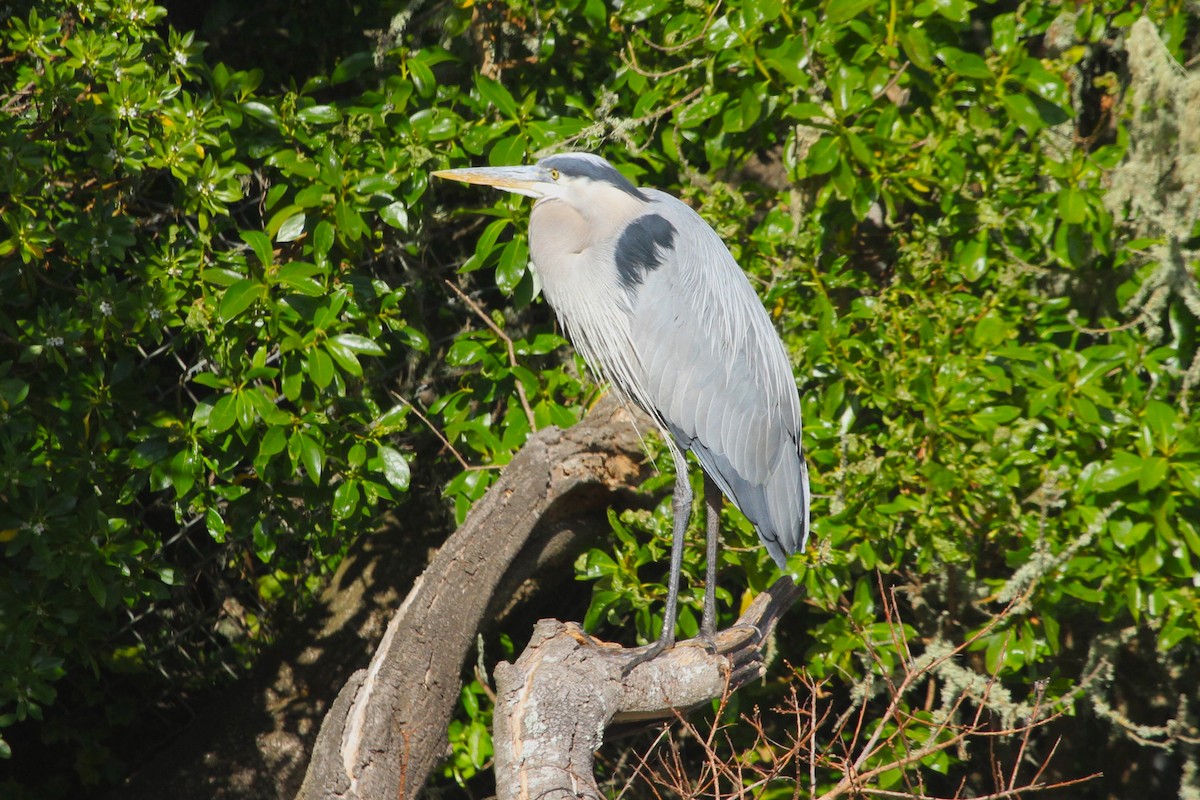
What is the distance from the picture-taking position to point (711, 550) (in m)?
2.75

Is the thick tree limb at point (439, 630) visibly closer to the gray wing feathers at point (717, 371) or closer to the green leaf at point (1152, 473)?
the gray wing feathers at point (717, 371)

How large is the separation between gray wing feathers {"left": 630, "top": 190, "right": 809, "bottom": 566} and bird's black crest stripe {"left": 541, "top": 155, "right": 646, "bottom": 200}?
0.11 metres

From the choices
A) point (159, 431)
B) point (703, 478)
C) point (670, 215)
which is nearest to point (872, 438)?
point (703, 478)

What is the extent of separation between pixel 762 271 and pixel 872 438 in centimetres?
56

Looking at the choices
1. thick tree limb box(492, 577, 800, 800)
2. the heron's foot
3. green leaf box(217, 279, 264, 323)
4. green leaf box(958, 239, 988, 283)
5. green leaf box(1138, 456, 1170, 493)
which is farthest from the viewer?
green leaf box(958, 239, 988, 283)

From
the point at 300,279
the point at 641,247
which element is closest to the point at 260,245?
the point at 300,279

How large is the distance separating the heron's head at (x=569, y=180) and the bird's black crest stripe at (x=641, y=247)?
8 centimetres

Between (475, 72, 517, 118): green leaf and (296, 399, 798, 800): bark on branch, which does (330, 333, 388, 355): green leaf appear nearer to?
(296, 399, 798, 800): bark on branch

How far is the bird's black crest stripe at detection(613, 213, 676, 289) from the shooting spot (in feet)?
8.86

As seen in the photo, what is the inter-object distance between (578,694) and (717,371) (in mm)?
1030

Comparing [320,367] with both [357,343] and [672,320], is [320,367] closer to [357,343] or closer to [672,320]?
[357,343]

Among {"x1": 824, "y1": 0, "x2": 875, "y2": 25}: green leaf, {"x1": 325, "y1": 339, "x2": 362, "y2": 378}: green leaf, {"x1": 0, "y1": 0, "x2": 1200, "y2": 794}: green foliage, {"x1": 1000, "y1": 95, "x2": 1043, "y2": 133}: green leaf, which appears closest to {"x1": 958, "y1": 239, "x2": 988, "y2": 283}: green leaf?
{"x1": 0, "y1": 0, "x2": 1200, "y2": 794}: green foliage

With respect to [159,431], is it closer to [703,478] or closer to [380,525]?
[380,525]

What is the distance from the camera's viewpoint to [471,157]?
320 centimetres
